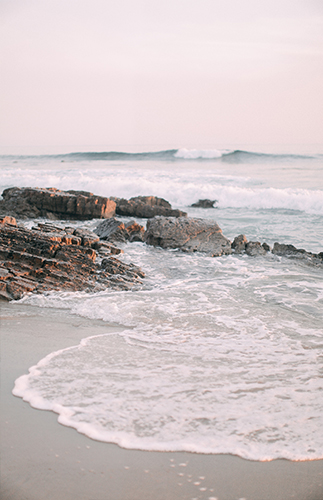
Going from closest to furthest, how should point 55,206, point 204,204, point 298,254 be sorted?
1. point 298,254
2. point 55,206
3. point 204,204

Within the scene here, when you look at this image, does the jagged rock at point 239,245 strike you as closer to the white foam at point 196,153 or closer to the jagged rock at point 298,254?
the jagged rock at point 298,254

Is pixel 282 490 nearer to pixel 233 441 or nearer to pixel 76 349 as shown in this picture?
pixel 233 441

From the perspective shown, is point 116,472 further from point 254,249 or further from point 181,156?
point 181,156

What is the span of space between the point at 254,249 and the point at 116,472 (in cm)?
646

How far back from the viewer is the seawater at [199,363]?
2484 mm

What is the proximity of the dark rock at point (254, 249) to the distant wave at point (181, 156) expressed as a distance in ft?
77.0

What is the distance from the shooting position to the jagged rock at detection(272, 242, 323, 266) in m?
7.54

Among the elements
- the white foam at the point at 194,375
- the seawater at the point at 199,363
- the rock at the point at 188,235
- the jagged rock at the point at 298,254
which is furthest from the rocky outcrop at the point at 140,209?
the white foam at the point at 194,375

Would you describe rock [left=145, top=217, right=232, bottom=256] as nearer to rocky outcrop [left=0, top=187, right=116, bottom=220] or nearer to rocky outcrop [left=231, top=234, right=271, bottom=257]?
rocky outcrop [left=231, top=234, right=271, bottom=257]

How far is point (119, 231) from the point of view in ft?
29.2

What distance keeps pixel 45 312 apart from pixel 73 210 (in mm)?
6872

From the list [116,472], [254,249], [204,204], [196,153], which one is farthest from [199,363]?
[196,153]

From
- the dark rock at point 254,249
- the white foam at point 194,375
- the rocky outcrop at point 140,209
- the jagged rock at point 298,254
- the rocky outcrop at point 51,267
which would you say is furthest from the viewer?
the rocky outcrop at point 140,209

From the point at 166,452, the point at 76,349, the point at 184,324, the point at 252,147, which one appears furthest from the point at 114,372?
the point at 252,147
